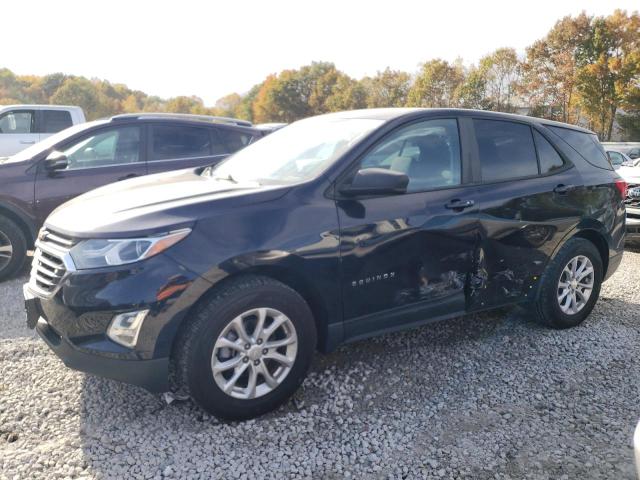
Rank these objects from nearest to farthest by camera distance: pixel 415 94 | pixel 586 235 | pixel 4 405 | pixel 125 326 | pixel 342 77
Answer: pixel 125 326, pixel 4 405, pixel 586 235, pixel 415 94, pixel 342 77

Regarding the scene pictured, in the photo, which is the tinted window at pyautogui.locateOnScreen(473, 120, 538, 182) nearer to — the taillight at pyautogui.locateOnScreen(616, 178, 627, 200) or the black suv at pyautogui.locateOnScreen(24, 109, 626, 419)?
the black suv at pyautogui.locateOnScreen(24, 109, 626, 419)

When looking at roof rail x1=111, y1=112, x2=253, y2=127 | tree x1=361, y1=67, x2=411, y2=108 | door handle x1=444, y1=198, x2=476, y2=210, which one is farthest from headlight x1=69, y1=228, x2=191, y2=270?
tree x1=361, y1=67, x2=411, y2=108

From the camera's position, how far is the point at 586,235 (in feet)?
14.5

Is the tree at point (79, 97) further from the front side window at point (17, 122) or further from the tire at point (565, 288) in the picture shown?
the tire at point (565, 288)

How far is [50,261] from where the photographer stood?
2.93 meters

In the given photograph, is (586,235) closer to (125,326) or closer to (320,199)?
(320,199)

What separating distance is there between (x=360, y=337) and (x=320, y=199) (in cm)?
89

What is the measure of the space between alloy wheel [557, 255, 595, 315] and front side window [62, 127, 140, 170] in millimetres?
4661

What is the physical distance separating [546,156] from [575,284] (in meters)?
1.06

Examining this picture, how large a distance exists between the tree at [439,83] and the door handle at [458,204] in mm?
36099

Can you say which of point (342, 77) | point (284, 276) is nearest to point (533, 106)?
point (342, 77)

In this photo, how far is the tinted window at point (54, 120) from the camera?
11250 mm

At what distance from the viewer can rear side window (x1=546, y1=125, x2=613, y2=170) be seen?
4.40m

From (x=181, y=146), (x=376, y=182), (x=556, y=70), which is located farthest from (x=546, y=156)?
(x=556, y=70)
